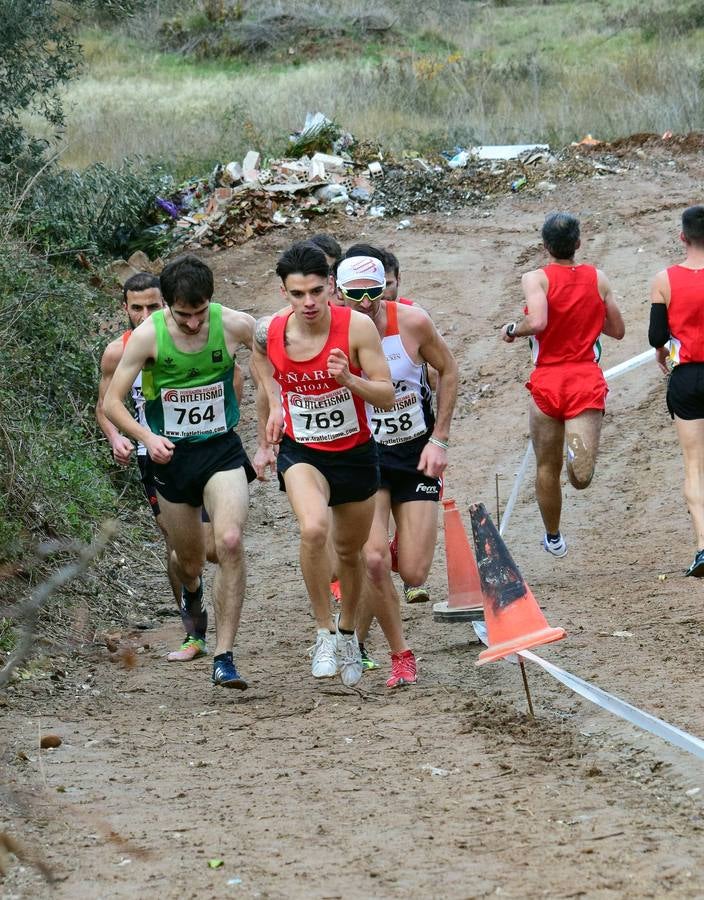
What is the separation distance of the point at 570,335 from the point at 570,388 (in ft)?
1.16

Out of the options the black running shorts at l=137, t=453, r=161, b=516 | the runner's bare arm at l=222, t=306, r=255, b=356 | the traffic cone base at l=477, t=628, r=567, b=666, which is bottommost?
the black running shorts at l=137, t=453, r=161, b=516

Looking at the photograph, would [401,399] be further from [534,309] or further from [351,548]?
[534,309]

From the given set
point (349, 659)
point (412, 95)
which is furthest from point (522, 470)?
point (412, 95)

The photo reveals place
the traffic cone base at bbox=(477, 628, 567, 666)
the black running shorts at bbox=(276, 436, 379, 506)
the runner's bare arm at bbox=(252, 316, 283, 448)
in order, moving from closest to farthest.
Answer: the traffic cone base at bbox=(477, 628, 567, 666)
the black running shorts at bbox=(276, 436, 379, 506)
the runner's bare arm at bbox=(252, 316, 283, 448)

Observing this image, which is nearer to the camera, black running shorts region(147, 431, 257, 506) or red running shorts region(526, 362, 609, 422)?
black running shorts region(147, 431, 257, 506)

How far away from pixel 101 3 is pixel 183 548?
11956 mm

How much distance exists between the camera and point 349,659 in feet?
22.4

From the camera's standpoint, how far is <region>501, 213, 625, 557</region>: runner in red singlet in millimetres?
8508

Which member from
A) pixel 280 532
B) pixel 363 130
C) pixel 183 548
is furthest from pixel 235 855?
pixel 363 130

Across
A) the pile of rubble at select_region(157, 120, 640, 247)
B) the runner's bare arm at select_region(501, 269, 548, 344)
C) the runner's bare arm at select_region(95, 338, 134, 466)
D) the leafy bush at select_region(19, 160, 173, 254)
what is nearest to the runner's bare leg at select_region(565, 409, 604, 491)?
the runner's bare arm at select_region(501, 269, 548, 344)

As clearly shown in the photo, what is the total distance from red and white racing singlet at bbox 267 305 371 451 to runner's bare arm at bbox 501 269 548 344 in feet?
7.35

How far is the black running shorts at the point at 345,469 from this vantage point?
647 cm

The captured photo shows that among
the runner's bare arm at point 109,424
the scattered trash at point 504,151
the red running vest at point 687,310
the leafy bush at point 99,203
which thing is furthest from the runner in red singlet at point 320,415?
the scattered trash at point 504,151

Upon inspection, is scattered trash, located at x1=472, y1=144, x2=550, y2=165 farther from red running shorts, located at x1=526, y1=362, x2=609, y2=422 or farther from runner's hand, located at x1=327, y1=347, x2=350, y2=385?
runner's hand, located at x1=327, y1=347, x2=350, y2=385
